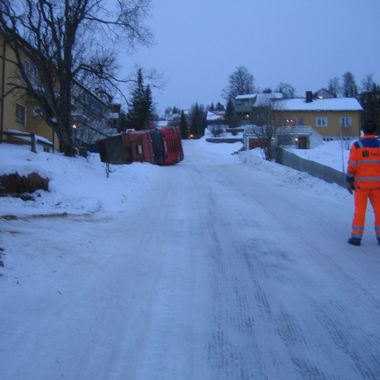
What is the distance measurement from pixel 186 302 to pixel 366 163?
3.98 meters

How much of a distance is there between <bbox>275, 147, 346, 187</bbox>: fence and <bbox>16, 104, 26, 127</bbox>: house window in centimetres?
1666

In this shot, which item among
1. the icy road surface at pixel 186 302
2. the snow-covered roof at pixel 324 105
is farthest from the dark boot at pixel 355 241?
the snow-covered roof at pixel 324 105

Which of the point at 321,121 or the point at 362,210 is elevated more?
the point at 321,121

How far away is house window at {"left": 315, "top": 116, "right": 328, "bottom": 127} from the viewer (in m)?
68.3

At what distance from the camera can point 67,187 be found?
41.6 feet

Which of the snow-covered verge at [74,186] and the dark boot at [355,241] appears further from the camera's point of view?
the snow-covered verge at [74,186]

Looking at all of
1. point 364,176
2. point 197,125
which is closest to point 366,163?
point 364,176

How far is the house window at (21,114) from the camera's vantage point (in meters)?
30.7

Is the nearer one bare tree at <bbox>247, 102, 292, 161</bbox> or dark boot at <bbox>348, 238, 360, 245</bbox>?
dark boot at <bbox>348, 238, 360, 245</bbox>

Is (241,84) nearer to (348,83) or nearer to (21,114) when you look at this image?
(348,83)

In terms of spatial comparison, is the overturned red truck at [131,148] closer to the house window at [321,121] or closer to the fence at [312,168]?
the fence at [312,168]

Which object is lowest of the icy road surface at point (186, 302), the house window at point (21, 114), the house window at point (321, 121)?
the icy road surface at point (186, 302)

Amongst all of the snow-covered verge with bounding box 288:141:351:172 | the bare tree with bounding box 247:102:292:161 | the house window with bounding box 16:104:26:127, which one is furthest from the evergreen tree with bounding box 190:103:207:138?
the house window with bounding box 16:104:26:127

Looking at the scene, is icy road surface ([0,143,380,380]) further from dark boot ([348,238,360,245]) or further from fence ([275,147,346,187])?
fence ([275,147,346,187])
